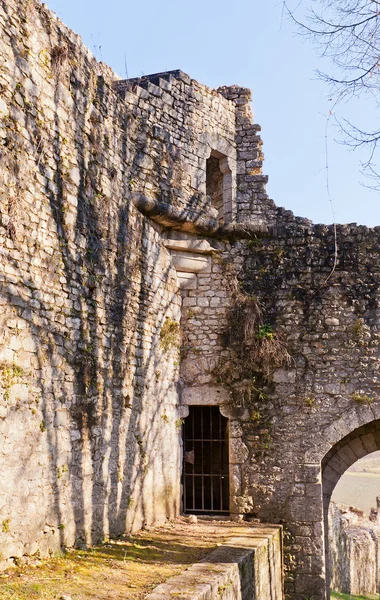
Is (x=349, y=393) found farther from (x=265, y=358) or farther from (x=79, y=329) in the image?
(x=79, y=329)

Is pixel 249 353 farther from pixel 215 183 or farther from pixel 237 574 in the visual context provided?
pixel 215 183

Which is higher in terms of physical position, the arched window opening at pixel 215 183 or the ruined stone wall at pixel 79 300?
the arched window opening at pixel 215 183

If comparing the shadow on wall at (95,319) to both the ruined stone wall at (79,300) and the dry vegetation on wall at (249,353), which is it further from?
the dry vegetation on wall at (249,353)

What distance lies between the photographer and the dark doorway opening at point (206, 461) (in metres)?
8.41

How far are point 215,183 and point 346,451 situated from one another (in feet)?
18.8

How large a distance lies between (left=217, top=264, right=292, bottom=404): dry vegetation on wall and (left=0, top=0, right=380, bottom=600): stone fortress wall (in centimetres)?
2

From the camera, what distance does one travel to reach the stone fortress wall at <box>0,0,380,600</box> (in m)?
4.87

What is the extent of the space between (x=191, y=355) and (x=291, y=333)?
54.1 inches

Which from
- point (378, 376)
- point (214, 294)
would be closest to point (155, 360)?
point (214, 294)

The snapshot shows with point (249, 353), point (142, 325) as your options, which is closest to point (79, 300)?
point (142, 325)

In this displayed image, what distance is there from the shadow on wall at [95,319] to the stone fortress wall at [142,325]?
0.08 feet

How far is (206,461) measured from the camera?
8641 millimetres

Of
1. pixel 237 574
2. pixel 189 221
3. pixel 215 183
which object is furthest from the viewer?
pixel 215 183

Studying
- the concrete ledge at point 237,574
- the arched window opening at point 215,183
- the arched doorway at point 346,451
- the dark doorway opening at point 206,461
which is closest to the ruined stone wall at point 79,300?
the dark doorway opening at point 206,461
